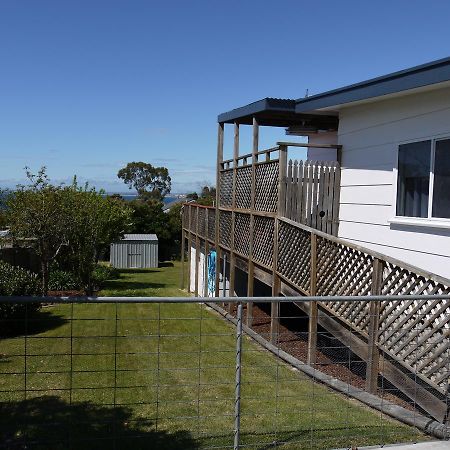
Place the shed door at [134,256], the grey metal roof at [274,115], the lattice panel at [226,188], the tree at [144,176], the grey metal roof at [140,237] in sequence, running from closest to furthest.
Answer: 1. the grey metal roof at [274,115]
2. the lattice panel at [226,188]
3. the shed door at [134,256]
4. the grey metal roof at [140,237]
5. the tree at [144,176]

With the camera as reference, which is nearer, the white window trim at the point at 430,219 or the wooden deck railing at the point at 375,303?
the wooden deck railing at the point at 375,303

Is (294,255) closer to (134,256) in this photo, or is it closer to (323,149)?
(323,149)

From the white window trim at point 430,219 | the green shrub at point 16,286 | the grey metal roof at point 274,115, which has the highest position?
the grey metal roof at point 274,115

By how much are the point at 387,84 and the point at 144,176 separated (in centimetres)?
7484

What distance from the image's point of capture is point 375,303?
6004 millimetres

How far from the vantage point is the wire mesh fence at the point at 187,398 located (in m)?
4.02

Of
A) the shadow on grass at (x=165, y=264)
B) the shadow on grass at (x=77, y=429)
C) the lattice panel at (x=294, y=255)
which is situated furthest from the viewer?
the shadow on grass at (x=165, y=264)

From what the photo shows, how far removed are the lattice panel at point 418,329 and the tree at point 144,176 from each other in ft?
240

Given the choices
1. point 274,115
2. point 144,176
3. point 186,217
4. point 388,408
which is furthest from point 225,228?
point 144,176

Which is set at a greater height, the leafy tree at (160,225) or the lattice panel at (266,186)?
the lattice panel at (266,186)

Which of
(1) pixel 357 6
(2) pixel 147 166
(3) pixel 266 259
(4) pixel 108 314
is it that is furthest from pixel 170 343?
(2) pixel 147 166

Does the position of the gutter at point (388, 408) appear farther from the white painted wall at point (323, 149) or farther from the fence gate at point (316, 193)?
the white painted wall at point (323, 149)

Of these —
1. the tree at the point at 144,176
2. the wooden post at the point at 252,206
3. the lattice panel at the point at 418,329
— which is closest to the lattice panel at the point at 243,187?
the wooden post at the point at 252,206

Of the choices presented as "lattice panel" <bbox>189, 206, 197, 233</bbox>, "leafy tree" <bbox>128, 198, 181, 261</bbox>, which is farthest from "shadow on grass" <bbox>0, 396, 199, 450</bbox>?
"leafy tree" <bbox>128, 198, 181, 261</bbox>
